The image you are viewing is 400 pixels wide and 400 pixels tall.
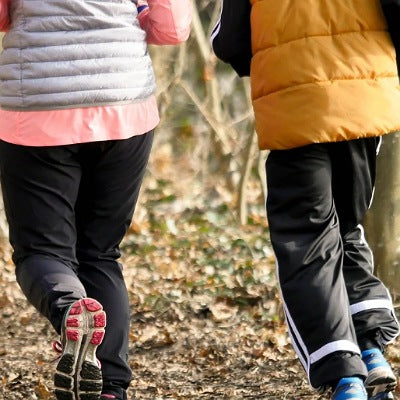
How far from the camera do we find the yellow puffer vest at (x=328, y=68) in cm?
371

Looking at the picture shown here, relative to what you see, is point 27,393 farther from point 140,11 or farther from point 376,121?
point 376,121

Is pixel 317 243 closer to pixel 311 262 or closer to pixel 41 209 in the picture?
pixel 311 262

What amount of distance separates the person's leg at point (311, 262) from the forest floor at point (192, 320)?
0.80m

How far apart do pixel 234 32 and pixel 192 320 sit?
274 centimetres

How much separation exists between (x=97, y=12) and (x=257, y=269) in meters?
3.57

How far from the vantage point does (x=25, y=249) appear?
4102mm

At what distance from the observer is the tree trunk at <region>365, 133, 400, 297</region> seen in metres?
5.17

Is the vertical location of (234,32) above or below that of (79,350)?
above

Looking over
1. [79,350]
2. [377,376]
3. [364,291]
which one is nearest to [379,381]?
[377,376]

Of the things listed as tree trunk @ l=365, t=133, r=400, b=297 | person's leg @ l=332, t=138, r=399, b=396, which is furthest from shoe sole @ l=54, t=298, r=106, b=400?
tree trunk @ l=365, t=133, r=400, b=297

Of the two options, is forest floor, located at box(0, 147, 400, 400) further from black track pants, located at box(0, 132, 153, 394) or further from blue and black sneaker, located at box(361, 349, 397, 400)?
black track pants, located at box(0, 132, 153, 394)

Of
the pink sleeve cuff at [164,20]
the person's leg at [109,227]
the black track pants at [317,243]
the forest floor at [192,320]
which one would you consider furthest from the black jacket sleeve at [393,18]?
the forest floor at [192,320]

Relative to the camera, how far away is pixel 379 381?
4062 mm

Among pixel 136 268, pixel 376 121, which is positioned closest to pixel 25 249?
pixel 376 121
